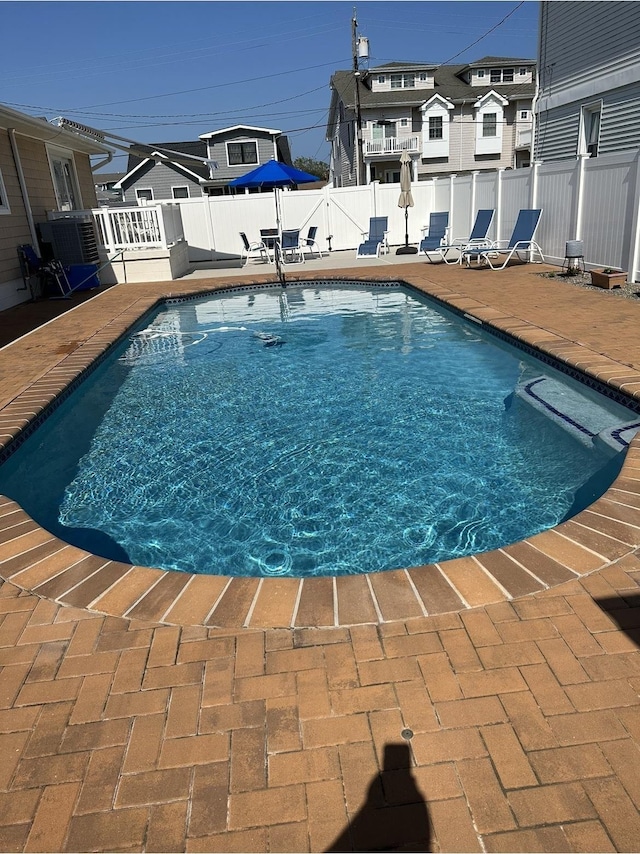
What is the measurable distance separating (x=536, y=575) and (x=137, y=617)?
5.64 ft

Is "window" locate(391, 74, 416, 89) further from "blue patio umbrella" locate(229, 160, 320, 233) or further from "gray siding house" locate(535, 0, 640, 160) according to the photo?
"blue patio umbrella" locate(229, 160, 320, 233)

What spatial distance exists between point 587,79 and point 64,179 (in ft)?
43.0

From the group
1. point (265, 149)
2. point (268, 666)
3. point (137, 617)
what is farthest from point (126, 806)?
point (265, 149)

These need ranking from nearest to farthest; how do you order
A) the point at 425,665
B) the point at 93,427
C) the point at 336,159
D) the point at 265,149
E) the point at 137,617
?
the point at 425,665 < the point at 137,617 < the point at 93,427 < the point at 265,149 < the point at 336,159

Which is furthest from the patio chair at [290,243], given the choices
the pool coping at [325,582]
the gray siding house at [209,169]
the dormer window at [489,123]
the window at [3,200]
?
the dormer window at [489,123]

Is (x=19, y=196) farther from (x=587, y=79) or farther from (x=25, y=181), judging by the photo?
(x=587, y=79)

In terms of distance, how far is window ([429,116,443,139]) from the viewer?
110ft

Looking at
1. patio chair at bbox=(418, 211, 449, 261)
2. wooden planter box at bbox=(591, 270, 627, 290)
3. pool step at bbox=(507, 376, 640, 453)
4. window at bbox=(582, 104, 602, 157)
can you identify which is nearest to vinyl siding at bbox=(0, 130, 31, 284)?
patio chair at bbox=(418, 211, 449, 261)

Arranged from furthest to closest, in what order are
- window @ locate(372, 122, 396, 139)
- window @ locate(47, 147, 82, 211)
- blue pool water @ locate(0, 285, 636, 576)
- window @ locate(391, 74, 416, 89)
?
1. window @ locate(391, 74, 416, 89)
2. window @ locate(372, 122, 396, 139)
3. window @ locate(47, 147, 82, 211)
4. blue pool water @ locate(0, 285, 636, 576)

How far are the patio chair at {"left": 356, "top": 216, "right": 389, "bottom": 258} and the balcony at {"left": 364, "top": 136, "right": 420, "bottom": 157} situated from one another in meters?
17.8

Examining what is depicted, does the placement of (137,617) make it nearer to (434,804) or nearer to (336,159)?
(434,804)

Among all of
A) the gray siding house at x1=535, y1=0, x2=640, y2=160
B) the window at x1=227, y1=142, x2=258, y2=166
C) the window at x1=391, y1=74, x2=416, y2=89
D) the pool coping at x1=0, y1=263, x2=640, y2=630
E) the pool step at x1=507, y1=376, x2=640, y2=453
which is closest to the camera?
the pool coping at x1=0, y1=263, x2=640, y2=630

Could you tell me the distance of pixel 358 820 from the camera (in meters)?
1.58

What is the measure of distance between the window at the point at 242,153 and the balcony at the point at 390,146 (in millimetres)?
6906
